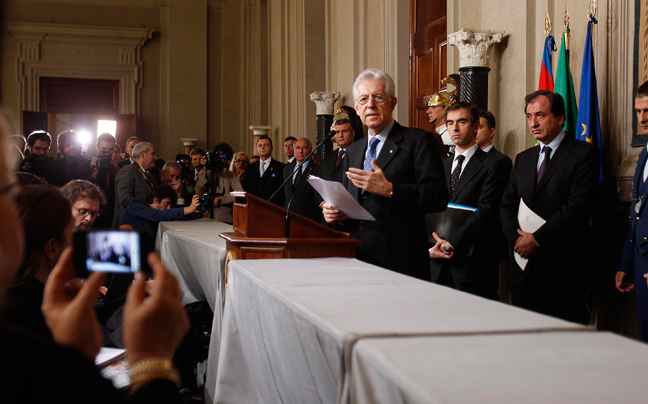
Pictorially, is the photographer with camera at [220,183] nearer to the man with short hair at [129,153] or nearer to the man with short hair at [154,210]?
the man with short hair at [154,210]

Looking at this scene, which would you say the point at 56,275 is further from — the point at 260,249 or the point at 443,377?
the point at 260,249

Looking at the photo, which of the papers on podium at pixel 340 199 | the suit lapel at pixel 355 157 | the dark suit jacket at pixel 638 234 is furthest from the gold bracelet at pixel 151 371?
the dark suit jacket at pixel 638 234

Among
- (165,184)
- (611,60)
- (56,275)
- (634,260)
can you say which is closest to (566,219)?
(634,260)

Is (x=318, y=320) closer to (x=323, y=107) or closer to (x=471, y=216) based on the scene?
(x=471, y=216)

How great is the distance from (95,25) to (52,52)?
1132 mm

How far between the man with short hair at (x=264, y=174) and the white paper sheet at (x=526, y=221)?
409 cm

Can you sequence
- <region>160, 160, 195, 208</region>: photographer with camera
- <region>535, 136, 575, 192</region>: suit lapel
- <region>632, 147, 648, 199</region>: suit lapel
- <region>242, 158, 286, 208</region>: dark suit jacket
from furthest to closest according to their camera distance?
1. <region>242, 158, 286, 208</region>: dark suit jacket
2. <region>160, 160, 195, 208</region>: photographer with camera
3. <region>535, 136, 575, 192</region>: suit lapel
4. <region>632, 147, 648, 199</region>: suit lapel

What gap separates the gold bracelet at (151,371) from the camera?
902mm

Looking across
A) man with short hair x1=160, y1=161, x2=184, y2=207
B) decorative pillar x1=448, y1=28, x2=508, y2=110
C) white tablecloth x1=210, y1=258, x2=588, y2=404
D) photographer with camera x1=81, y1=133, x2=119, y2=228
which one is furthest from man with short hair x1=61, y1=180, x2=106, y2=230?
man with short hair x1=160, y1=161, x2=184, y2=207

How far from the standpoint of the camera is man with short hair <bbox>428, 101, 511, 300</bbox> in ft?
12.0

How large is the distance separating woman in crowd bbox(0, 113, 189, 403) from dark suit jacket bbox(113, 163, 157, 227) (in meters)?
4.53

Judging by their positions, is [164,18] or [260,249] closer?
[260,249]

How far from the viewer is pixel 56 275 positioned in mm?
1025

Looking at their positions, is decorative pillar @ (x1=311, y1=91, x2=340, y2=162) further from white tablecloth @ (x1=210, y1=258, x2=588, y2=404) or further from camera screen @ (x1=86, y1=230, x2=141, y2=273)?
camera screen @ (x1=86, y1=230, x2=141, y2=273)
